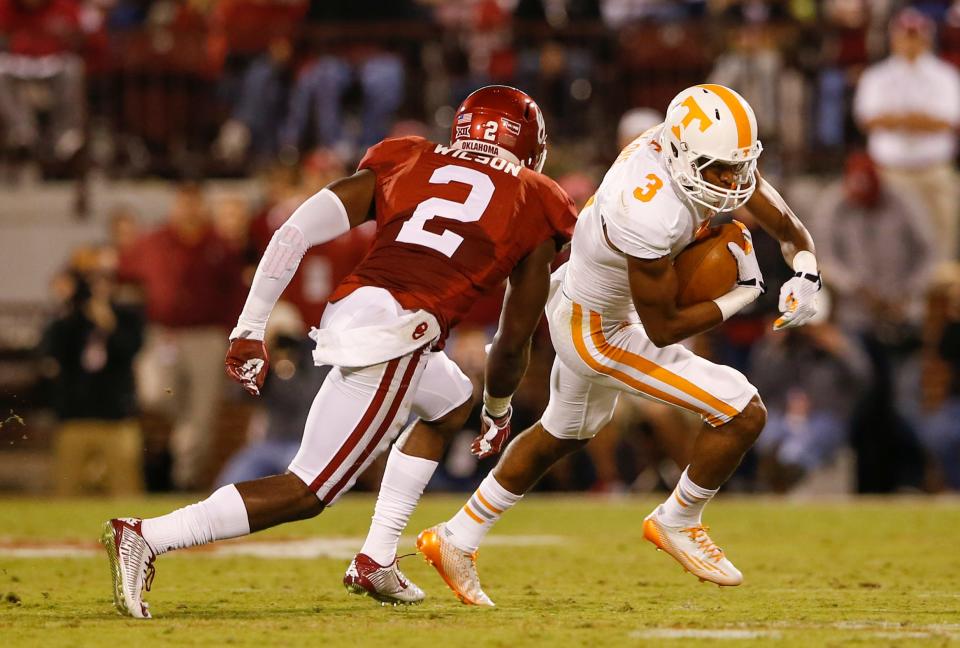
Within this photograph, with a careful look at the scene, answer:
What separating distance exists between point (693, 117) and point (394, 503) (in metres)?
1.58

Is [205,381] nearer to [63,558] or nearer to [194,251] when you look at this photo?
[194,251]

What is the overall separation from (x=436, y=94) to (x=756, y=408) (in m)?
7.56

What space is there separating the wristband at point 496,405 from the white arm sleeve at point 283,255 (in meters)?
0.84

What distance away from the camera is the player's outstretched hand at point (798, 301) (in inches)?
215

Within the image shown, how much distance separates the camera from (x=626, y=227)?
5340 millimetres

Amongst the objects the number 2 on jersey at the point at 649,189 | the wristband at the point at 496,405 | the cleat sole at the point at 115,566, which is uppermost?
the number 2 on jersey at the point at 649,189

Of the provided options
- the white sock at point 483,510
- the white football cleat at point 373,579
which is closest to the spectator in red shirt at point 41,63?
the white sock at point 483,510

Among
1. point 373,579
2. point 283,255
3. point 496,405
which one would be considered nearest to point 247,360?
point 283,255

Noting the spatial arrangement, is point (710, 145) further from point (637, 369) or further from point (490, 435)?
point (490, 435)

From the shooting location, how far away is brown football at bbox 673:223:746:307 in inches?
217

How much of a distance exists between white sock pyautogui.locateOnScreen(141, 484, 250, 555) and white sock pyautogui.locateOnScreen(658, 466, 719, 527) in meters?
1.58

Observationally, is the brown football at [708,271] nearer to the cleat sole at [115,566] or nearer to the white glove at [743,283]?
the white glove at [743,283]

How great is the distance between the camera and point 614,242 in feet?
17.7

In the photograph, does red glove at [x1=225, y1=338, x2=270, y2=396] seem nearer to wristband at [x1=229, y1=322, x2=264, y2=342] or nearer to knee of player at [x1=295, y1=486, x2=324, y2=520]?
wristband at [x1=229, y1=322, x2=264, y2=342]
